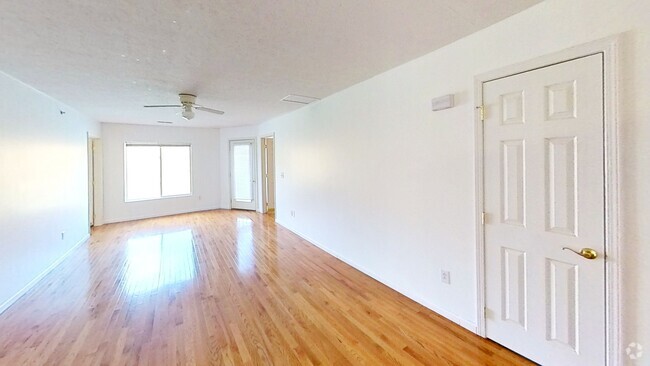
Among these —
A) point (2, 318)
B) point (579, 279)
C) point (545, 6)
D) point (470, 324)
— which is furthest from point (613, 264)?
point (2, 318)

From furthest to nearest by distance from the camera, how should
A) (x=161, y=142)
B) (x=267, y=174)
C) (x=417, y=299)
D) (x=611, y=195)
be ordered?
(x=267, y=174) < (x=161, y=142) < (x=417, y=299) < (x=611, y=195)

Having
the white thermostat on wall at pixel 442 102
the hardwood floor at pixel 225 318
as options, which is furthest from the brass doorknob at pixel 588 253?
the white thermostat on wall at pixel 442 102

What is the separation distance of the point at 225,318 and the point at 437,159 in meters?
2.47

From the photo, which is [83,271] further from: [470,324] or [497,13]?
[497,13]

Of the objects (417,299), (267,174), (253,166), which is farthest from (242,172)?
(417,299)

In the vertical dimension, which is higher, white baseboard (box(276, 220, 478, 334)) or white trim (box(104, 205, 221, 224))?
white trim (box(104, 205, 221, 224))

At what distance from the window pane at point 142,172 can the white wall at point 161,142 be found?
192mm

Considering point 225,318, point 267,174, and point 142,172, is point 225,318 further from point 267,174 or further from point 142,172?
point 142,172

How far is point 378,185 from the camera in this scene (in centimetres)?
328

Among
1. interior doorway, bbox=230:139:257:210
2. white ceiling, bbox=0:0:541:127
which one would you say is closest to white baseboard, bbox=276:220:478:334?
white ceiling, bbox=0:0:541:127

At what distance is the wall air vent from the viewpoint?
4.23 metres

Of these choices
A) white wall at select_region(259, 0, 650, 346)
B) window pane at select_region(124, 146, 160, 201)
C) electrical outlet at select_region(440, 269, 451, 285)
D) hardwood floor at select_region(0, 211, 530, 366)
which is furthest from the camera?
window pane at select_region(124, 146, 160, 201)

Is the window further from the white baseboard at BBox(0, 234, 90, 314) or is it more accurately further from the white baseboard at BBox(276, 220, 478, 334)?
the white baseboard at BBox(276, 220, 478, 334)

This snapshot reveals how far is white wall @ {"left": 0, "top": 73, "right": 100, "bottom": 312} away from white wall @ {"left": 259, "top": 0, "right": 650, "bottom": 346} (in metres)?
3.69
